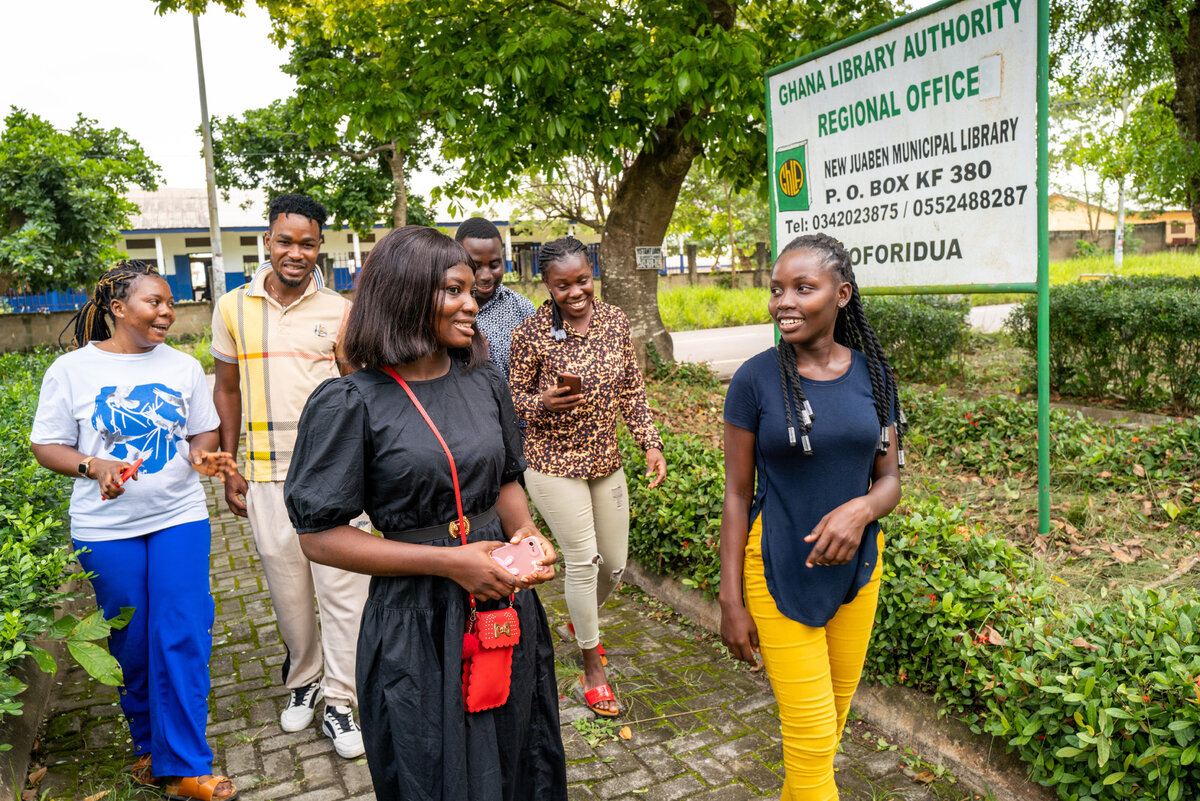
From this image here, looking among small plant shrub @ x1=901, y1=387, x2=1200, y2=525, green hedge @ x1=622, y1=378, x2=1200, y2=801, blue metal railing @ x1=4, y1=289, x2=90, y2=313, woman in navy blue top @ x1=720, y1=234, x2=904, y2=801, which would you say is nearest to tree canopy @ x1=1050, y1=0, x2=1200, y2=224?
small plant shrub @ x1=901, y1=387, x2=1200, y2=525

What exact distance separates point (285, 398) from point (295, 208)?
2.60 feet

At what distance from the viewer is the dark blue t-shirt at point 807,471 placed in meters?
2.35

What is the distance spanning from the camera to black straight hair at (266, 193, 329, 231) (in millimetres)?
3570

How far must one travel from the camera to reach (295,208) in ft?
11.8

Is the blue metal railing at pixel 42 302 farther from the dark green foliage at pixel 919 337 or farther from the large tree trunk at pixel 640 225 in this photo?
the dark green foliage at pixel 919 337

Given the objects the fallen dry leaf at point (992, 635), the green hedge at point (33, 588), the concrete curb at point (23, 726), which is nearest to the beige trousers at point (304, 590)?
the green hedge at point (33, 588)

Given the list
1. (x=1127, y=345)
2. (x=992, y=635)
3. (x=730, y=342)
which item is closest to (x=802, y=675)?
(x=992, y=635)

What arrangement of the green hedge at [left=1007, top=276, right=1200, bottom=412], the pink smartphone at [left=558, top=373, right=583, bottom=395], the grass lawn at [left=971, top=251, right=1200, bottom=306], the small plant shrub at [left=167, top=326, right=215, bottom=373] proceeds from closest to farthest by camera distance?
the pink smartphone at [left=558, top=373, right=583, bottom=395], the green hedge at [left=1007, top=276, right=1200, bottom=412], the small plant shrub at [left=167, top=326, right=215, bottom=373], the grass lawn at [left=971, top=251, right=1200, bottom=306]

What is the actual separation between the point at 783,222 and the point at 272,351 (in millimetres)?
3456

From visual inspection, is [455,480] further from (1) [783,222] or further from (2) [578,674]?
(1) [783,222]

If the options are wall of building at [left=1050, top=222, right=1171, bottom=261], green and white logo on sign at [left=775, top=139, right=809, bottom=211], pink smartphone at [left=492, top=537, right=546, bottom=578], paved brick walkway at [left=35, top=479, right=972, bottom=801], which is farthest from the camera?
wall of building at [left=1050, top=222, right=1171, bottom=261]

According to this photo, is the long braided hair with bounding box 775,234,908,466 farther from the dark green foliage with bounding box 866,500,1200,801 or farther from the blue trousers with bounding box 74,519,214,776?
the blue trousers with bounding box 74,519,214,776

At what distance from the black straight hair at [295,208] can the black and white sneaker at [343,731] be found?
2.06 meters

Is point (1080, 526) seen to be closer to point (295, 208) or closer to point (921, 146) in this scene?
point (921, 146)
